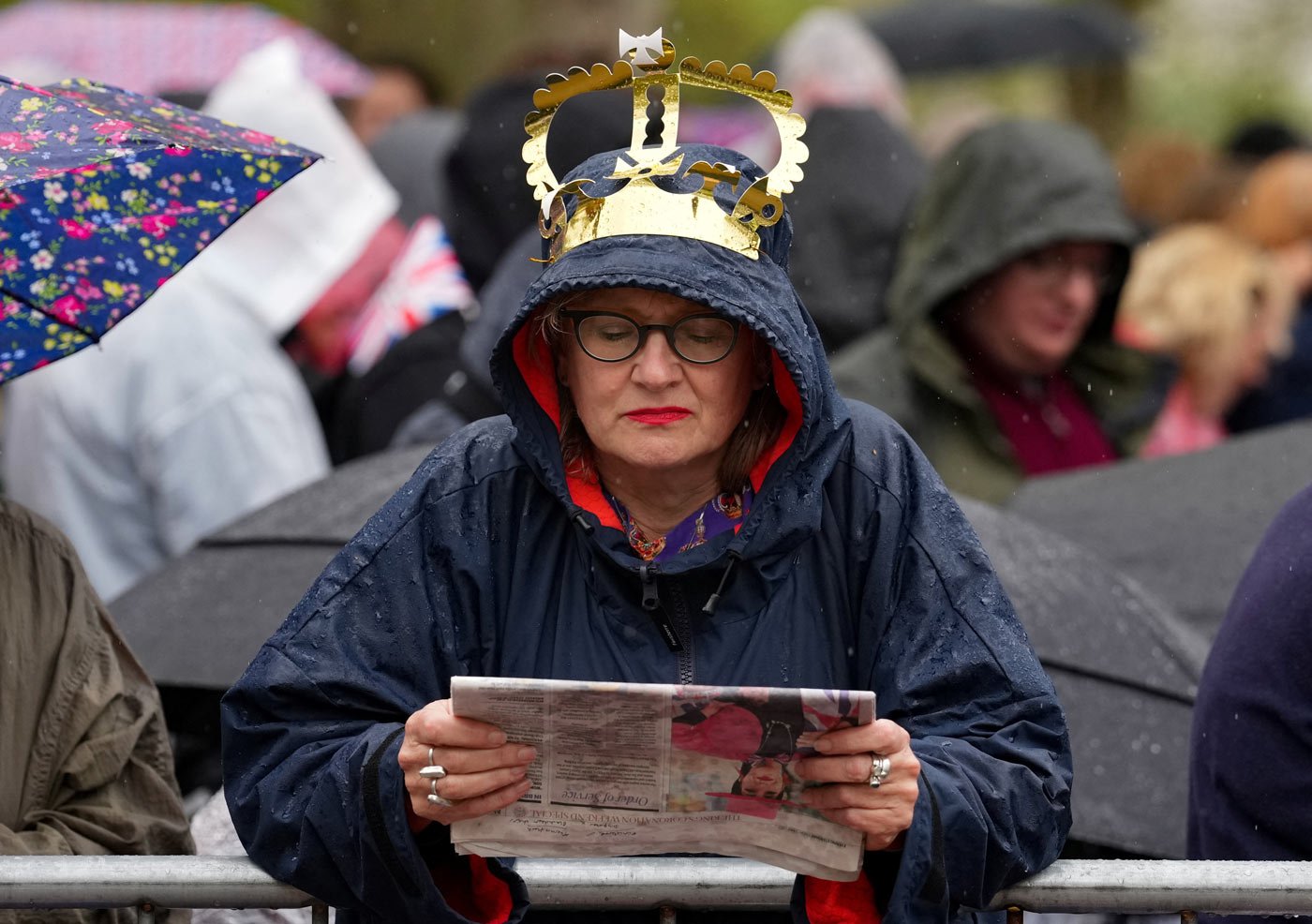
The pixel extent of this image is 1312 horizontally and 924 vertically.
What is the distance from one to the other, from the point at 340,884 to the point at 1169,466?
296 centimetres

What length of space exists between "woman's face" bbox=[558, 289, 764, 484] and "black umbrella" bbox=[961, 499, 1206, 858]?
138 centimetres

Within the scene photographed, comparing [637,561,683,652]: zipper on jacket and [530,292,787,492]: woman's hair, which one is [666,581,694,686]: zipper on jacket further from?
[530,292,787,492]: woman's hair

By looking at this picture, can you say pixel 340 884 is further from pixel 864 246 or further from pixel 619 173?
pixel 864 246

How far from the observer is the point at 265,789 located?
288cm

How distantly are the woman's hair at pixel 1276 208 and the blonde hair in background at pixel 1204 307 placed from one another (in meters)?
1.10

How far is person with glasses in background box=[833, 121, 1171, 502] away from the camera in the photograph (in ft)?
18.4

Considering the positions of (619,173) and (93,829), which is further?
(93,829)

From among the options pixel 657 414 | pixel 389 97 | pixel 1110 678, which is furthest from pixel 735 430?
pixel 389 97

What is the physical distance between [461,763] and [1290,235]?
6.22m

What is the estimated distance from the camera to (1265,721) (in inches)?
132

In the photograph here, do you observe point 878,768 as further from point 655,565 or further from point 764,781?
point 655,565

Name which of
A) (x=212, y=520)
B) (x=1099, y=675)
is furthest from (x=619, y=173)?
(x=212, y=520)

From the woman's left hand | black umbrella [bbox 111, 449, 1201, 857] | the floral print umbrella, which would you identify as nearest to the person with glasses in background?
black umbrella [bbox 111, 449, 1201, 857]

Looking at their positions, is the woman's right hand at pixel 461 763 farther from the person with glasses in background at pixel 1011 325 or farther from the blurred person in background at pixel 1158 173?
the blurred person in background at pixel 1158 173
